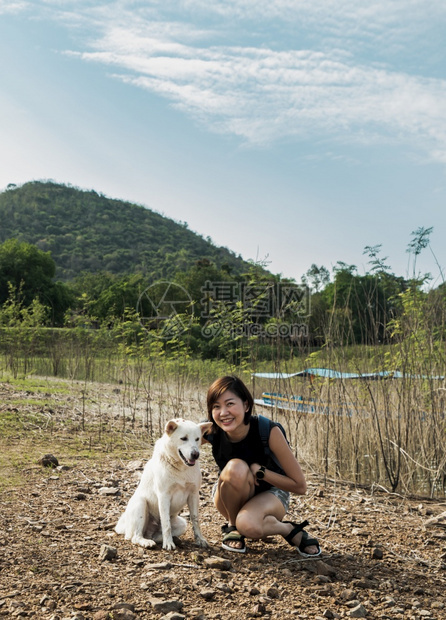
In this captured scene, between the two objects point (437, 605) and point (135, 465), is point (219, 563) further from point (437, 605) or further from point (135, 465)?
point (135, 465)

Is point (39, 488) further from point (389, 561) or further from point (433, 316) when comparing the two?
point (433, 316)

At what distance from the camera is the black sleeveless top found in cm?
347

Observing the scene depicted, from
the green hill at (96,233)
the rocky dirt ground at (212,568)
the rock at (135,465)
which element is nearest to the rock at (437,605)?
the rocky dirt ground at (212,568)

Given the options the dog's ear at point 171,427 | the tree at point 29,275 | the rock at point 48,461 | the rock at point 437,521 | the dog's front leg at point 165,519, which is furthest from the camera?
the tree at point 29,275

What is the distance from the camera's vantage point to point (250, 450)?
3496mm

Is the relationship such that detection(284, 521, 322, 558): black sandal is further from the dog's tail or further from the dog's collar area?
the dog's tail

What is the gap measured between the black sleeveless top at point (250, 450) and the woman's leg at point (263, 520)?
15cm

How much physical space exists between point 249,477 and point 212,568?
1.88ft

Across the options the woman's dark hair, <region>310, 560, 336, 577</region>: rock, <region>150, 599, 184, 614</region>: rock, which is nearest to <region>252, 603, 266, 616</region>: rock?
<region>150, 599, 184, 614</region>: rock

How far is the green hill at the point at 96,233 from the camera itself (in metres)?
58.5

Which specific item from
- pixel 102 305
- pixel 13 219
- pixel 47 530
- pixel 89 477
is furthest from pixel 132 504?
pixel 13 219

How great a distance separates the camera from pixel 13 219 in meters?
67.5

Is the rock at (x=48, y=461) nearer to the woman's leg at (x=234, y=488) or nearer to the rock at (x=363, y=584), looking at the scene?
the woman's leg at (x=234, y=488)

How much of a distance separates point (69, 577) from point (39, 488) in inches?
81.7
